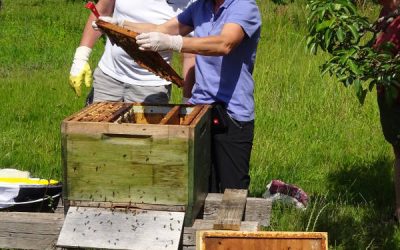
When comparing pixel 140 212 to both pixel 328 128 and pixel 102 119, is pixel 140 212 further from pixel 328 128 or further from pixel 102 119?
pixel 328 128

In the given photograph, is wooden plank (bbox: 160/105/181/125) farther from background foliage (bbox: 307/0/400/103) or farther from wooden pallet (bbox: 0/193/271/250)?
background foliage (bbox: 307/0/400/103)

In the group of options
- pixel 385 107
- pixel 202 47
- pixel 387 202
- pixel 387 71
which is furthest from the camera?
pixel 387 202

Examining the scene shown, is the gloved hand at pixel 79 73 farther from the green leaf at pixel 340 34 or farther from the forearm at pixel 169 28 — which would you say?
the green leaf at pixel 340 34

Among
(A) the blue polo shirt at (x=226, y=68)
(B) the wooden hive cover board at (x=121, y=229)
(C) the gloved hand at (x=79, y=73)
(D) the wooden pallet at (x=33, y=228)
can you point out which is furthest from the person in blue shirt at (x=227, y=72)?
(B) the wooden hive cover board at (x=121, y=229)

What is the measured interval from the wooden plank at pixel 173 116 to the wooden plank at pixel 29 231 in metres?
0.67

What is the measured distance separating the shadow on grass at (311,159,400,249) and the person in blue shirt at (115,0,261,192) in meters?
0.88

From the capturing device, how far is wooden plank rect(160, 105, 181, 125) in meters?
3.69

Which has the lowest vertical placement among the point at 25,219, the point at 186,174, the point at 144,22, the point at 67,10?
the point at 67,10

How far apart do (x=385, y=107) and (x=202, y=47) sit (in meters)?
1.48

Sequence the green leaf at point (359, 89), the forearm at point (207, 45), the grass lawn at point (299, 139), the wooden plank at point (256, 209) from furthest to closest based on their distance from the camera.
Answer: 1. the grass lawn at point (299, 139)
2. the wooden plank at point (256, 209)
3. the forearm at point (207, 45)
4. the green leaf at point (359, 89)

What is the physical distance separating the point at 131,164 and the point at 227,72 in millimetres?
1069

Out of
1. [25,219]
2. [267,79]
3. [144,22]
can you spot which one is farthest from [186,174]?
[267,79]

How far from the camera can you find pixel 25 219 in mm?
3516

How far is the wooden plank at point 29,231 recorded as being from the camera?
349 centimetres
